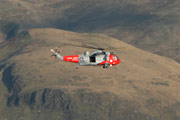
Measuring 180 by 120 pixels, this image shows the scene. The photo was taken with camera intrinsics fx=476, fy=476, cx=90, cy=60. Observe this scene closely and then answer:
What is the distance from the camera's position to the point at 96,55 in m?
116

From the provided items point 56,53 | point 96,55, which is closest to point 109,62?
point 96,55

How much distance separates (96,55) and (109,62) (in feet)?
13.3

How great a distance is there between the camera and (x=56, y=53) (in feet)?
391

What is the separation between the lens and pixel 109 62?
118188 millimetres

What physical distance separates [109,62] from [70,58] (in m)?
9.73

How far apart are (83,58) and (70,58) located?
13.1 ft

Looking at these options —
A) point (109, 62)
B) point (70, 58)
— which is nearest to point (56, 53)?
point (70, 58)

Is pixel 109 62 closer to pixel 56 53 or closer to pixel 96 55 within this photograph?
pixel 96 55

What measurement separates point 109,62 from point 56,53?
13457 millimetres

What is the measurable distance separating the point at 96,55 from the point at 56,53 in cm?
1035

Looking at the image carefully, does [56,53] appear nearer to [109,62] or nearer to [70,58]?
[70,58]

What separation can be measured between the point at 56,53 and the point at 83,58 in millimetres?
7674

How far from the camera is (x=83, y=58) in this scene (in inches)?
4562
